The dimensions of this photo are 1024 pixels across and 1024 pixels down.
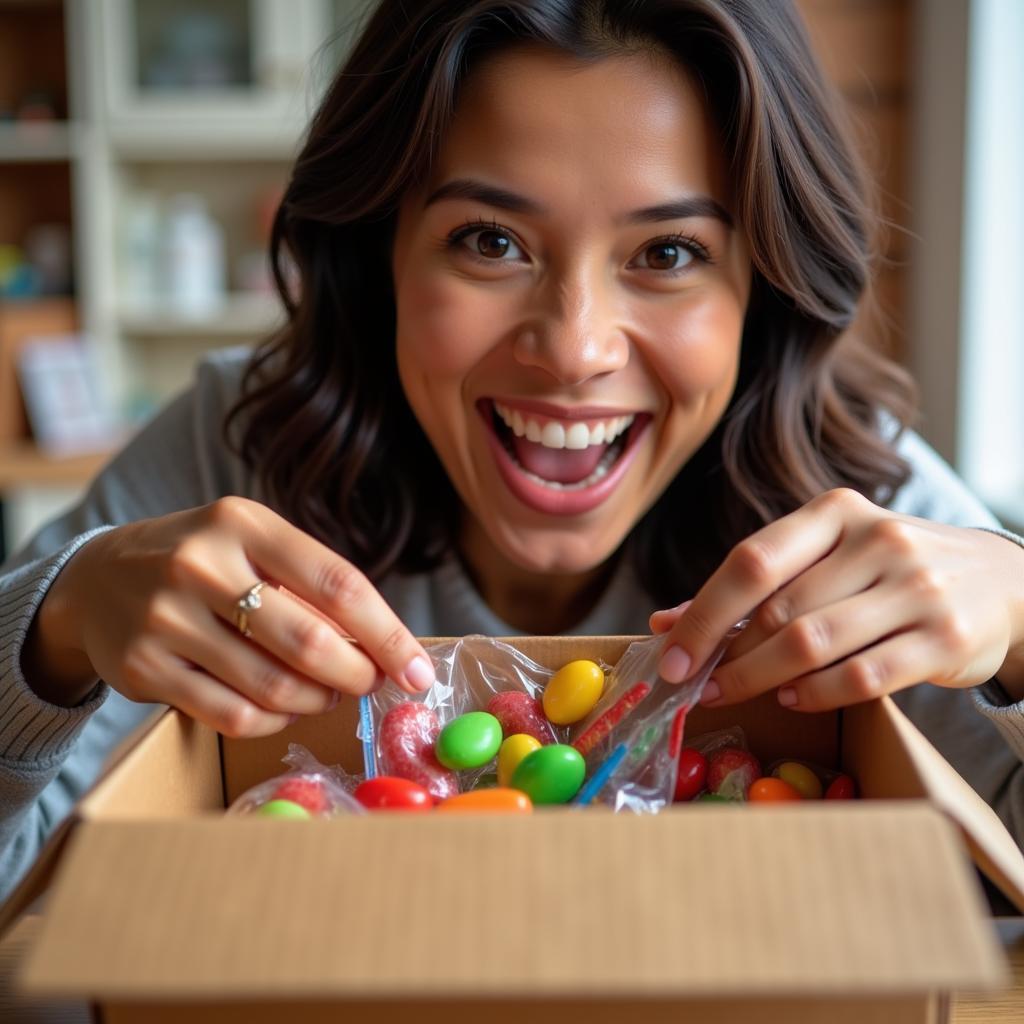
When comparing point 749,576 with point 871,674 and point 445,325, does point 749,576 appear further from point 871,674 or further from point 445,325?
point 445,325

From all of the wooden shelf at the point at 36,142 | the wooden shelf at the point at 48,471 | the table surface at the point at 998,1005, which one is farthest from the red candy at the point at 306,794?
the wooden shelf at the point at 36,142

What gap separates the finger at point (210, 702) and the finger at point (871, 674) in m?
0.38

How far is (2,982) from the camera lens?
79 centimetres

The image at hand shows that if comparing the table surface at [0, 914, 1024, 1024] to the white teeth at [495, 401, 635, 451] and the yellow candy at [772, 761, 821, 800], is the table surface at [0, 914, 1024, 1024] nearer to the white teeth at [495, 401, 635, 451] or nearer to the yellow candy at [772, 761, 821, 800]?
the yellow candy at [772, 761, 821, 800]

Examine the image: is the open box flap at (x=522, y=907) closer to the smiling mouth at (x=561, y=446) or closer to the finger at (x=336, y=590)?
the finger at (x=336, y=590)

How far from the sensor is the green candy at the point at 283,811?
71 cm

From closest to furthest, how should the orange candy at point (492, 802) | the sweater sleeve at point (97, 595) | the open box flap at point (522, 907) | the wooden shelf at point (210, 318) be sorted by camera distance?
→ the open box flap at point (522, 907) < the orange candy at point (492, 802) < the sweater sleeve at point (97, 595) < the wooden shelf at point (210, 318)

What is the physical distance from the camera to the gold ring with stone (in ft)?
2.52

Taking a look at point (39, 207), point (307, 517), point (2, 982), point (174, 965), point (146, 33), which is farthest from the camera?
point (39, 207)

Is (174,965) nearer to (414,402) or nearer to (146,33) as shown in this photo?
(414,402)

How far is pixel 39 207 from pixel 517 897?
350 centimetres

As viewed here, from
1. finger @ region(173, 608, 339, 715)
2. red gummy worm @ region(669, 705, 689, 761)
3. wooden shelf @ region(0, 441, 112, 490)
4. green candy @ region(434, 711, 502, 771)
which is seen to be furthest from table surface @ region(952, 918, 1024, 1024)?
wooden shelf @ region(0, 441, 112, 490)

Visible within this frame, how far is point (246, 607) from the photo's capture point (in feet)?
2.52

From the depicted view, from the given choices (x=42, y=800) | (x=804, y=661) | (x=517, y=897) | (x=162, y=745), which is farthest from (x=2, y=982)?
(x=804, y=661)
